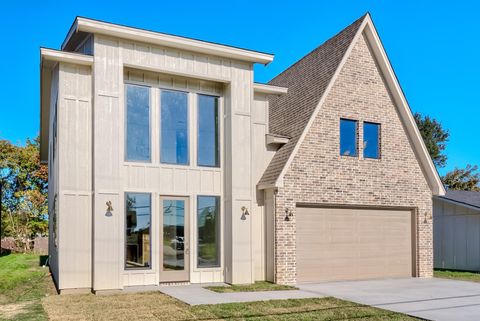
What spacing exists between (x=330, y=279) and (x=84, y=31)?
9.69 m

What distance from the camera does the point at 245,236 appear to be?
1352 centimetres

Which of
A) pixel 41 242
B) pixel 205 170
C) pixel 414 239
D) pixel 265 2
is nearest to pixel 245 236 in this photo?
pixel 205 170

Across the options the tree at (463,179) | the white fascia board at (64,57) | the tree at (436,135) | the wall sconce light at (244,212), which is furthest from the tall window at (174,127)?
the tree at (436,135)

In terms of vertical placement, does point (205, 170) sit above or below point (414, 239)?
above

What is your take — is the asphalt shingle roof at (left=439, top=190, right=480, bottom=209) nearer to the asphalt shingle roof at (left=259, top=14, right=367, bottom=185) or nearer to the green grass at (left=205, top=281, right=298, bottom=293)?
the asphalt shingle roof at (left=259, top=14, right=367, bottom=185)

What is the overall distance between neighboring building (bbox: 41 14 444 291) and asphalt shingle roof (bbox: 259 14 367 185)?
7 centimetres

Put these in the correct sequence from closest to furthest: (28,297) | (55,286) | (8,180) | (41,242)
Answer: (28,297)
(55,286)
(41,242)
(8,180)

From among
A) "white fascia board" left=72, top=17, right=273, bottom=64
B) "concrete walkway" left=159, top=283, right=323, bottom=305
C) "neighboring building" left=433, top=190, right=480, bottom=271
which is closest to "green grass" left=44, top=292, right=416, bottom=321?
"concrete walkway" left=159, top=283, right=323, bottom=305

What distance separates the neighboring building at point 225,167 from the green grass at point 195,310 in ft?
4.94

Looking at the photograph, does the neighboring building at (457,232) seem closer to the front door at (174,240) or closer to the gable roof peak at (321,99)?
the gable roof peak at (321,99)

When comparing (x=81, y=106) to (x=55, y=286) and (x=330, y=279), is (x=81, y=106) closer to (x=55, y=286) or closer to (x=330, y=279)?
(x=55, y=286)

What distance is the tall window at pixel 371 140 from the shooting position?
15284 millimetres

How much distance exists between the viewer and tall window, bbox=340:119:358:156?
1490cm

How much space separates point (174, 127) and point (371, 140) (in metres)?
6.34
